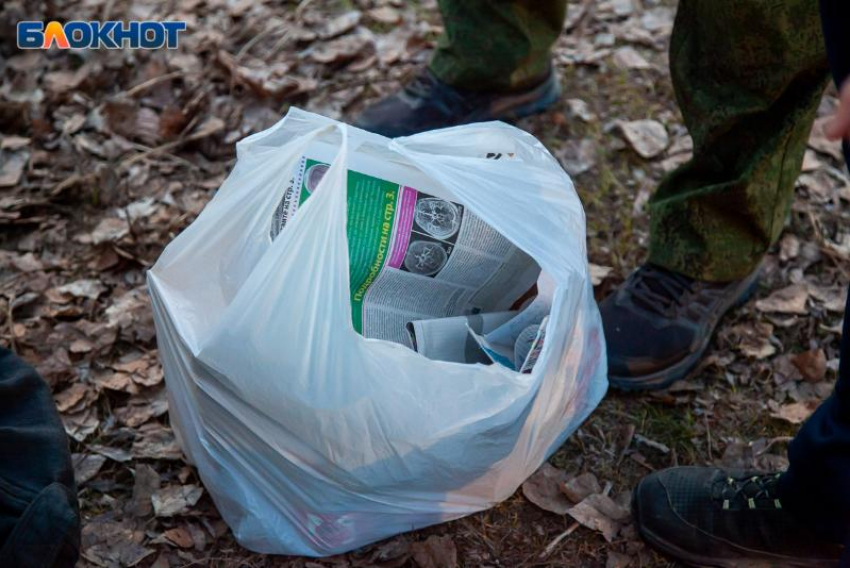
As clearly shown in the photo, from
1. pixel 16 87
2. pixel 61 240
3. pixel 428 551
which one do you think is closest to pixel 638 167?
pixel 428 551

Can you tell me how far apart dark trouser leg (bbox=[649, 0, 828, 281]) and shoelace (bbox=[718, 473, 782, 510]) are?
36 cm

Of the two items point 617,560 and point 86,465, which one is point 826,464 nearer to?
point 617,560

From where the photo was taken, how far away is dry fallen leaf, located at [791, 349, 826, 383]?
135cm

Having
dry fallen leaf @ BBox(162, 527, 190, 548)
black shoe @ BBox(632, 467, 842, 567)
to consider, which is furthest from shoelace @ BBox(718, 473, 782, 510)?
dry fallen leaf @ BBox(162, 527, 190, 548)

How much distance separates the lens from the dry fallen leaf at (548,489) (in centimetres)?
118

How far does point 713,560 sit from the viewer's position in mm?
1096

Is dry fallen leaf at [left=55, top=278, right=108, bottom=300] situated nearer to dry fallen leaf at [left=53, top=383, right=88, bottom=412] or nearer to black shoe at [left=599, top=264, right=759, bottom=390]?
dry fallen leaf at [left=53, top=383, right=88, bottom=412]

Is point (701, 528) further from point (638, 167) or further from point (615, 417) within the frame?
point (638, 167)

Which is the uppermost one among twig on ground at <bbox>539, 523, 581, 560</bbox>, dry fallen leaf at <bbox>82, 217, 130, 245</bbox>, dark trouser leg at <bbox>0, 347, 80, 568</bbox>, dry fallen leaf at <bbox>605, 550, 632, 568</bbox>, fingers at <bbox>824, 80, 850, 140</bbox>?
fingers at <bbox>824, 80, 850, 140</bbox>

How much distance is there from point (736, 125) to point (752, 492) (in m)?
0.49

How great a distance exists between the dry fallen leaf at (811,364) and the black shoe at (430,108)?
74 centimetres

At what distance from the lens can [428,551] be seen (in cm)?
111

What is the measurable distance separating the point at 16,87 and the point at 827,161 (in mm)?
1672

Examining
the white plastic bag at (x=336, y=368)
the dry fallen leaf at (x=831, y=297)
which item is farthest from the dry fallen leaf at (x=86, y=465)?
the dry fallen leaf at (x=831, y=297)
